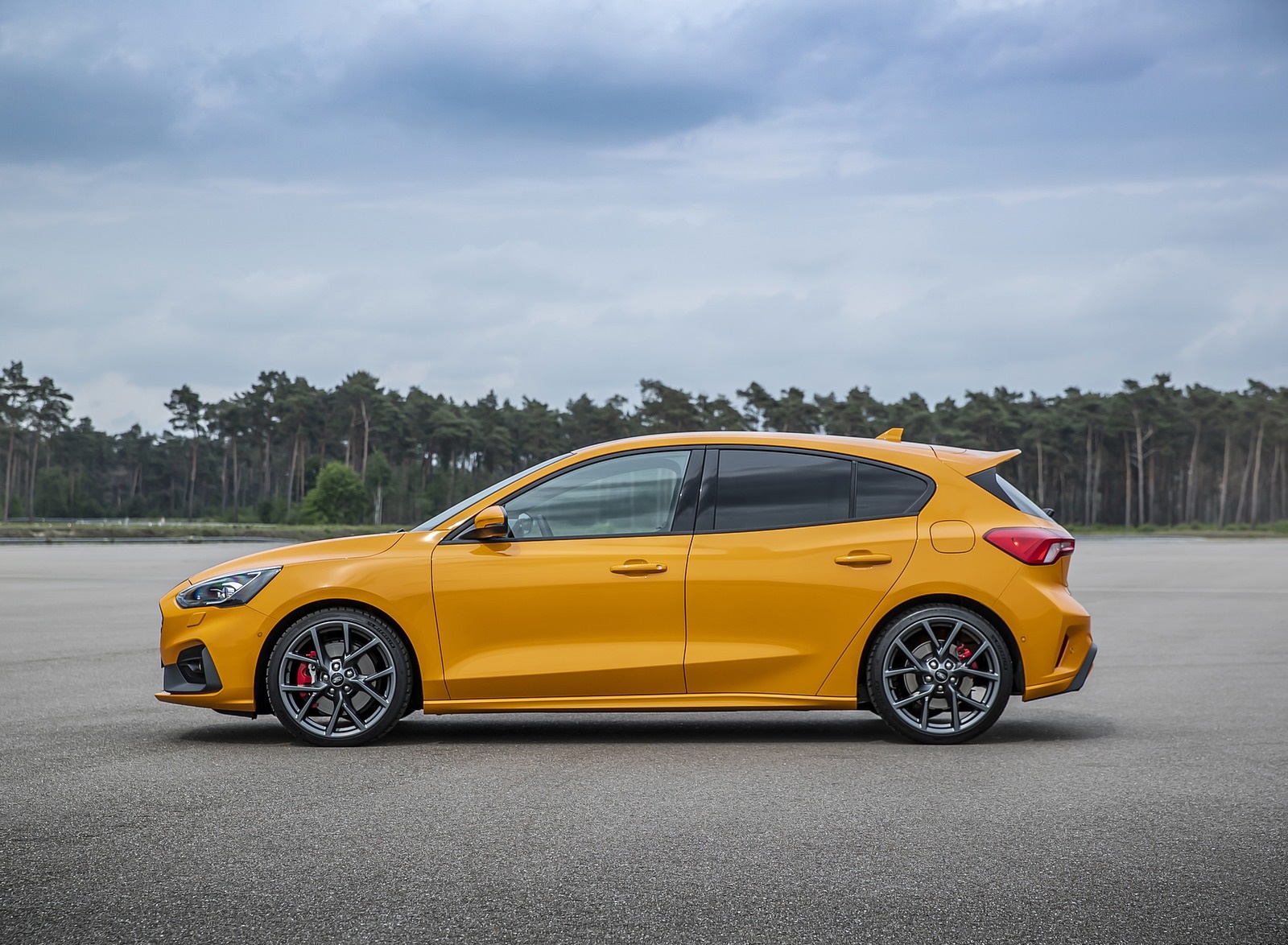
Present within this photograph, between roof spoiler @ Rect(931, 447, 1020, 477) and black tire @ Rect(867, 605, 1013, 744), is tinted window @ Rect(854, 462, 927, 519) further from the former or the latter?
black tire @ Rect(867, 605, 1013, 744)

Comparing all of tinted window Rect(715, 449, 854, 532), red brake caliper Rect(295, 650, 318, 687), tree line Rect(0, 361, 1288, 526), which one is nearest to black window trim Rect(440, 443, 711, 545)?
tinted window Rect(715, 449, 854, 532)

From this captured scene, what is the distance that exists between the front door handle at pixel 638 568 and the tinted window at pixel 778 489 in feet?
1.45

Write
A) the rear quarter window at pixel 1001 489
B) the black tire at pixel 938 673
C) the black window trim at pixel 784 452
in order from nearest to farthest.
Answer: the black tire at pixel 938 673
the black window trim at pixel 784 452
the rear quarter window at pixel 1001 489

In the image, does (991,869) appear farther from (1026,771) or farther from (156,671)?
(156,671)

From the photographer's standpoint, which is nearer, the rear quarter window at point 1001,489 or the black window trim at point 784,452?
the black window trim at point 784,452

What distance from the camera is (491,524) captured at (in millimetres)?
7000

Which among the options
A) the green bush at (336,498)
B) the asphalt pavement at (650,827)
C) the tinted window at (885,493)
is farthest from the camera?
the green bush at (336,498)

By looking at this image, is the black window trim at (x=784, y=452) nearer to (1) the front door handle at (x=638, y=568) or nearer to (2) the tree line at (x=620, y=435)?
(1) the front door handle at (x=638, y=568)

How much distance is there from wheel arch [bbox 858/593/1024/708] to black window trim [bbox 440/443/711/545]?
1.21 metres

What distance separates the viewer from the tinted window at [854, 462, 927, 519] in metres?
7.29

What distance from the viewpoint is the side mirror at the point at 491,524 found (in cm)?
699

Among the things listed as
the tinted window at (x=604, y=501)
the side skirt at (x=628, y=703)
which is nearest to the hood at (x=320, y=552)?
the tinted window at (x=604, y=501)

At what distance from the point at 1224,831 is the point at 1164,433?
136535mm

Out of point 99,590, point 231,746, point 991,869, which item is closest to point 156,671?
point 231,746
